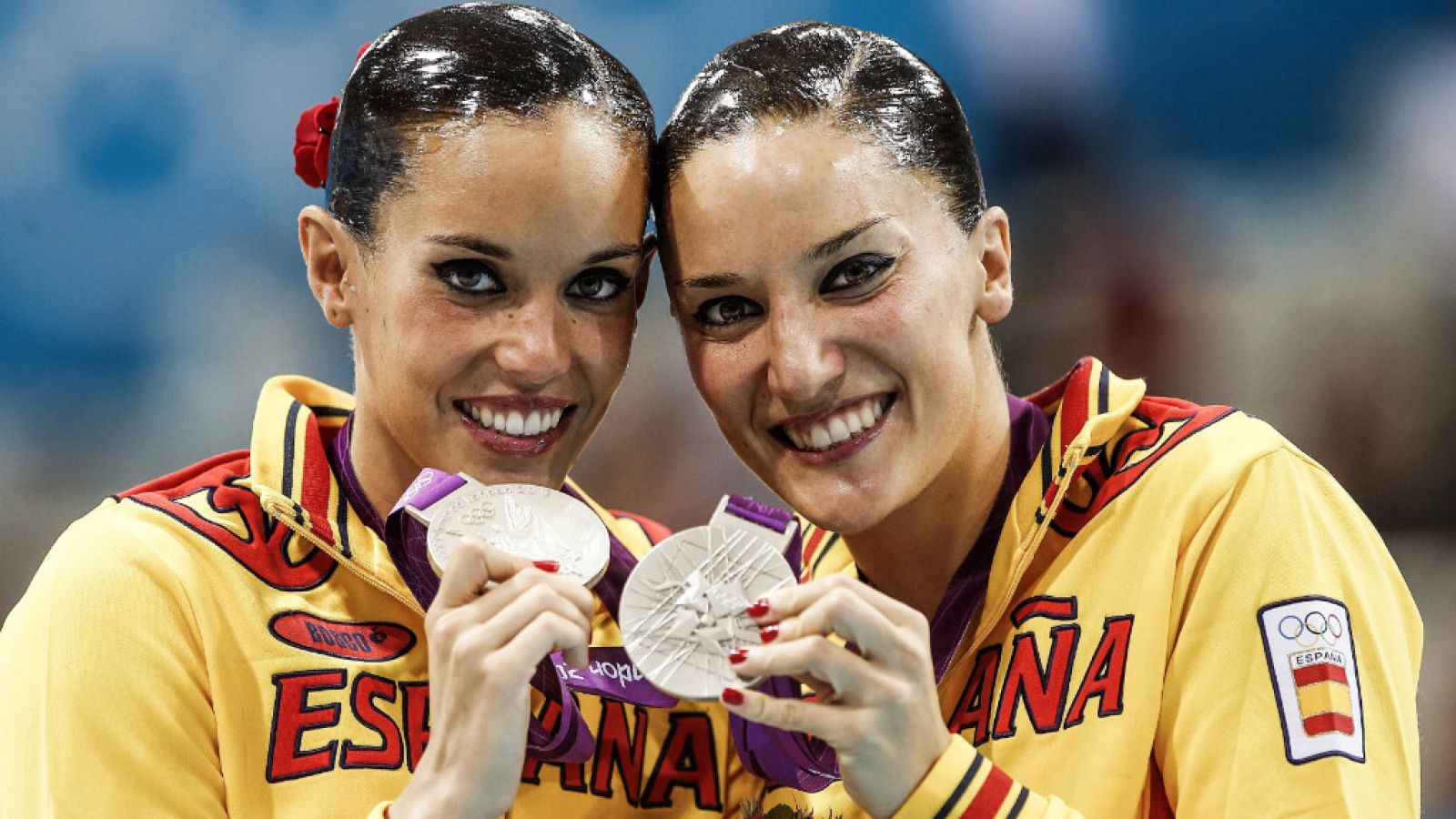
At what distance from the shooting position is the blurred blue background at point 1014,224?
4238mm

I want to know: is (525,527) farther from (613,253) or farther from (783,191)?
(783,191)

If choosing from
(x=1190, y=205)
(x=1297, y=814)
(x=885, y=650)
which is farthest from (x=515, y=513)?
(x=1190, y=205)

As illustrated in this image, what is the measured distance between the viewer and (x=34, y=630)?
2.16 m

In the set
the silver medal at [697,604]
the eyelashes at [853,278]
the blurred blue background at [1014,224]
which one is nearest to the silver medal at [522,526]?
the silver medal at [697,604]

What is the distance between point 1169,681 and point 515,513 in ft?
3.16

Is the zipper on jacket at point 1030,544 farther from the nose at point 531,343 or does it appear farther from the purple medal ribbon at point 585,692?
the nose at point 531,343

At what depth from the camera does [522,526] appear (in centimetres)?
210

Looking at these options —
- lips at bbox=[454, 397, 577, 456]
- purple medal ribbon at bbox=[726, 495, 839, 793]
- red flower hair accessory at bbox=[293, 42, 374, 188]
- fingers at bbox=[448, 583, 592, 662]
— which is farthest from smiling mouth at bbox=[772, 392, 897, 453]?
red flower hair accessory at bbox=[293, 42, 374, 188]

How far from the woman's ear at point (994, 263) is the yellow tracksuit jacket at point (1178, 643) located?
0.68ft

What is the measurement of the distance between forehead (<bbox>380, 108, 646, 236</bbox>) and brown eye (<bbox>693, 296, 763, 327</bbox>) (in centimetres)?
19

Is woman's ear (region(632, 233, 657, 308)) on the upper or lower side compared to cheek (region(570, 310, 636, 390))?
upper

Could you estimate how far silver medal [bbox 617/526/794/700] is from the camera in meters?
1.84

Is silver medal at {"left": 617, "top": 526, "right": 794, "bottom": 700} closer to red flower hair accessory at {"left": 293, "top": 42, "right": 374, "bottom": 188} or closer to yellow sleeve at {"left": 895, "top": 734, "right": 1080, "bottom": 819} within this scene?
yellow sleeve at {"left": 895, "top": 734, "right": 1080, "bottom": 819}

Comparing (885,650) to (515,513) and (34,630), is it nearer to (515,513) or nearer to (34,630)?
(515,513)
